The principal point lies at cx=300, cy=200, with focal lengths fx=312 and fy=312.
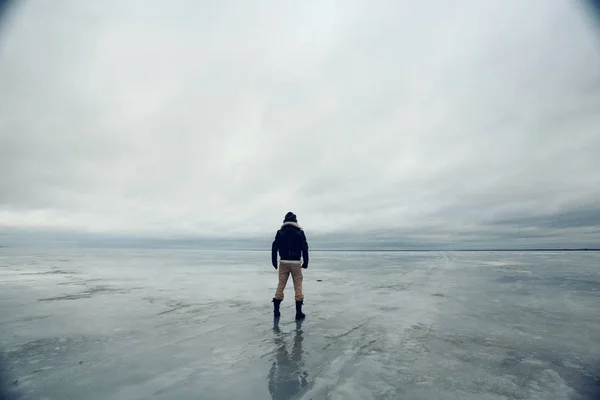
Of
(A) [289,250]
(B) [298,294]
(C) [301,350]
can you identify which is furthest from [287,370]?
(A) [289,250]

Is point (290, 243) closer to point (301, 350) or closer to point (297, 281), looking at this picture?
point (297, 281)

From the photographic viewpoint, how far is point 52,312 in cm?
823

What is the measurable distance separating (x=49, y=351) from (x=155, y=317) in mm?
2700

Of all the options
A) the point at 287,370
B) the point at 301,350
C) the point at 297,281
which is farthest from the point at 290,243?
the point at 287,370

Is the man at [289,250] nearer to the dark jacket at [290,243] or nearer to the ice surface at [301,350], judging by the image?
the dark jacket at [290,243]

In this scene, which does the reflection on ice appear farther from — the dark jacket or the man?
the dark jacket

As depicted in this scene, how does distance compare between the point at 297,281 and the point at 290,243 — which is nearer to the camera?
the point at 297,281

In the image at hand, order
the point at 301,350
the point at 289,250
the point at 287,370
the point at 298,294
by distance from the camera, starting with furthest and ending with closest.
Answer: the point at 289,250
the point at 298,294
the point at 301,350
the point at 287,370

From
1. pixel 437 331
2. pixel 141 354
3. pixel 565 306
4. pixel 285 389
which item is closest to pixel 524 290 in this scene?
pixel 565 306

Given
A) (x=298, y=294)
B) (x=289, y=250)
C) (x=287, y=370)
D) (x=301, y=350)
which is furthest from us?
(x=289, y=250)

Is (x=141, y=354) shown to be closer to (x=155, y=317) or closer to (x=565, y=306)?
(x=155, y=317)

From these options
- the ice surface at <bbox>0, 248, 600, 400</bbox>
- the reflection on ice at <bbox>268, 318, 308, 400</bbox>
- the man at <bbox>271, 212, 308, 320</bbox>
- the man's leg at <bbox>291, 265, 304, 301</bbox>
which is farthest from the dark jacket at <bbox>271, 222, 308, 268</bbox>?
the reflection on ice at <bbox>268, 318, 308, 400</bbox>

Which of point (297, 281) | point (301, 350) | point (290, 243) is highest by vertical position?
point (290, 243)

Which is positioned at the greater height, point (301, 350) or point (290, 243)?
point (290, 243)
